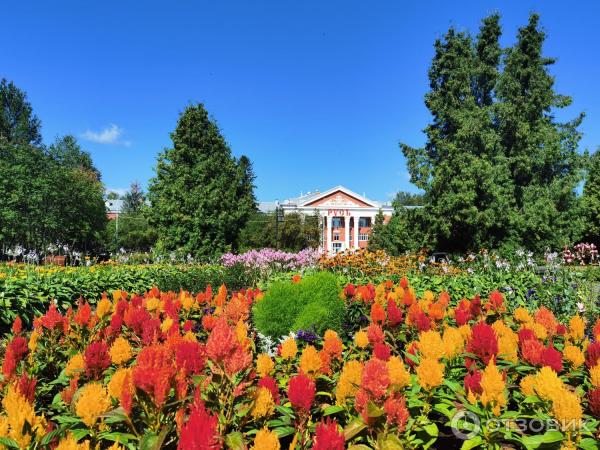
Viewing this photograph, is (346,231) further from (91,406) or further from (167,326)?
(91,406)

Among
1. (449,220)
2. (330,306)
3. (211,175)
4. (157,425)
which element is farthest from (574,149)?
(157,425)

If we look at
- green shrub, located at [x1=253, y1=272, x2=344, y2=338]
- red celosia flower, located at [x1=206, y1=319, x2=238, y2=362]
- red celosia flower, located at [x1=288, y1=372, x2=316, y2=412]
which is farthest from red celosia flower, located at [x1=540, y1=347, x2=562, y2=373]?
green shrub, located at [x1=253, y1=272, x2=344, y2=338]

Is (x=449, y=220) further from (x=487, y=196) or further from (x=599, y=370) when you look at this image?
(x=599, y=370)

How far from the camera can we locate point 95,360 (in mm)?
2029

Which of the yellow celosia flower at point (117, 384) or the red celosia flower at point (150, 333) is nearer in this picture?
the yellow celosia flower at point (117, 384)

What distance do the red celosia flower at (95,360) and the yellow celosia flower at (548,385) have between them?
5.94 ft

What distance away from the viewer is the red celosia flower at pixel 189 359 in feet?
6.00

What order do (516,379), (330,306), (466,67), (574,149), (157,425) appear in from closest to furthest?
(157,425) → (516,379) → (330,306) → (466,67) → (574,149)

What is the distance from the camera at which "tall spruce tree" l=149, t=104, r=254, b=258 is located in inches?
657

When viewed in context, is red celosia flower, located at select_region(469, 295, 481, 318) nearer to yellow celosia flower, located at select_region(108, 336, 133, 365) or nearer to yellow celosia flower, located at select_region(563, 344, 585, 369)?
yellow celosia flower, located at select_region(563, 344, 585, 369)

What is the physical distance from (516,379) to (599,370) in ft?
1.89

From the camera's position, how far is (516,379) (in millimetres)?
2408

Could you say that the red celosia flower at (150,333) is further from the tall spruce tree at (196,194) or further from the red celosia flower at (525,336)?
the tall spruce tree at (196,194)

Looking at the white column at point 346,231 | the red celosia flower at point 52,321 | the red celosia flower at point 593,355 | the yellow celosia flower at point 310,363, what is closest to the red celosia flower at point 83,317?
the red celosia flower at point 52,321
